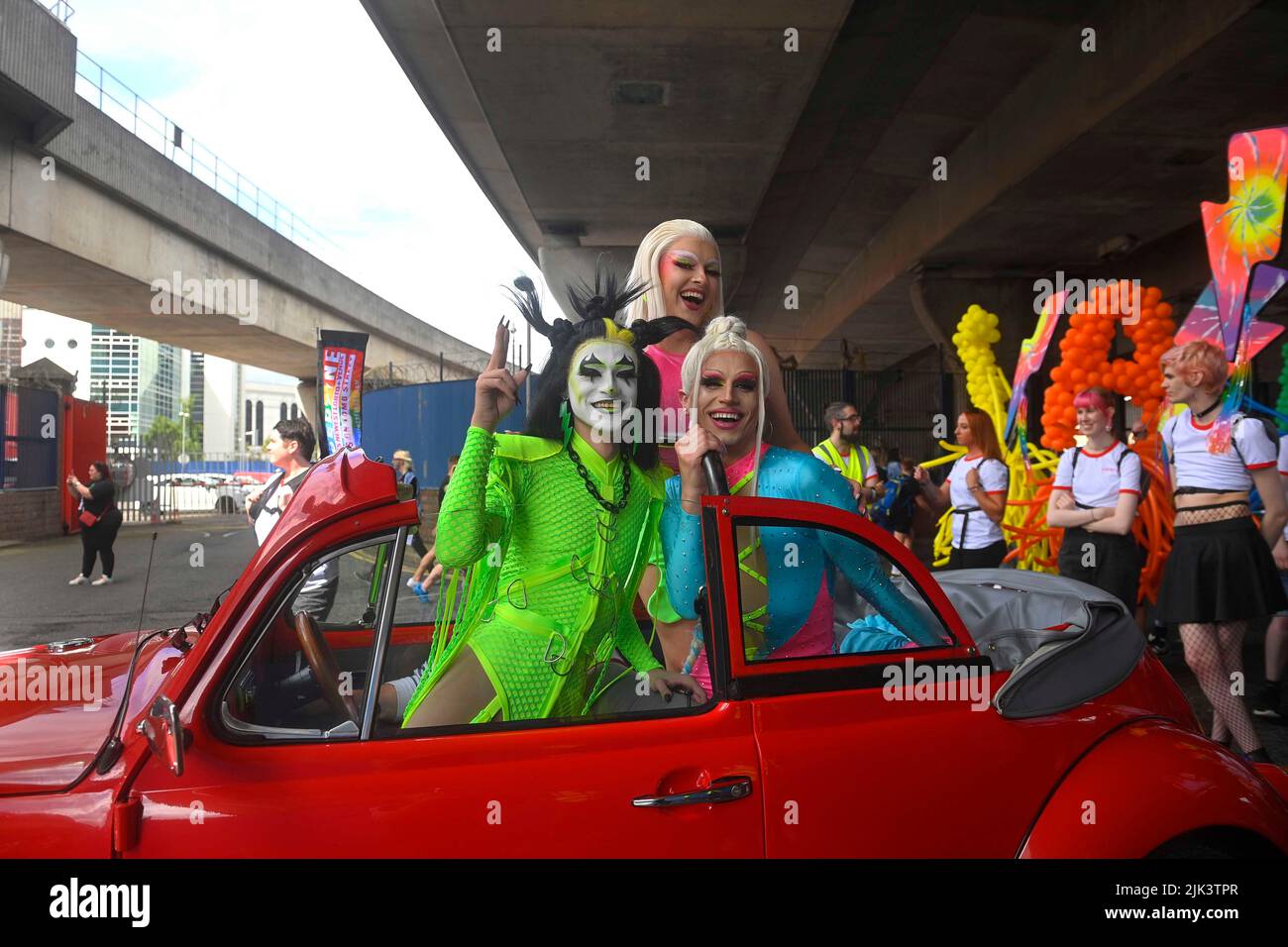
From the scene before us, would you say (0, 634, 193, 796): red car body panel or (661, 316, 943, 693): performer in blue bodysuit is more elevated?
(661, 316, 943, 693): performer in blue bodysuit

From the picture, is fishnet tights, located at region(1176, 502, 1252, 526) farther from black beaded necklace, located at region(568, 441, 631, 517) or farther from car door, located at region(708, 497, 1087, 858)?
black beaded necklace, located at region(568, 441, 631, 517)

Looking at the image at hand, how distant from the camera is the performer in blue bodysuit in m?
2.13

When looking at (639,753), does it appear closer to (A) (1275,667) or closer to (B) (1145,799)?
(B) (1145,799)

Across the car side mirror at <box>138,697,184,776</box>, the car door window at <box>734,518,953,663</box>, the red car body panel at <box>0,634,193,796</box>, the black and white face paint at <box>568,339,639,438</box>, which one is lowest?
the red car body panel at <box>0,634,193,796</box>

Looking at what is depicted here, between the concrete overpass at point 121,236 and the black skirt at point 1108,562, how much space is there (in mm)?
12715


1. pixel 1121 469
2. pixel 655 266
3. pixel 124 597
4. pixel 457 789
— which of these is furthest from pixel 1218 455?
pixel 124 597

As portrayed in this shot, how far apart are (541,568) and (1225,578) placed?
3284 mm

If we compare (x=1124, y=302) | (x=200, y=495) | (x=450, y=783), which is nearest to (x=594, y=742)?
(x=450, y=783)

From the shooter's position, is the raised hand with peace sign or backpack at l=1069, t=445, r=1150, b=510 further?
backpack at l=1069, t=445, r=1150, b=510

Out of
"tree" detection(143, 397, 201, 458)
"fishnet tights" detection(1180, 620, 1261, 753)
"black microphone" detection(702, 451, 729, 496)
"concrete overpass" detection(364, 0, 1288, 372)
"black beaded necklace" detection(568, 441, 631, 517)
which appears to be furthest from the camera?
"tree" detection(143, 397, 201, 458)

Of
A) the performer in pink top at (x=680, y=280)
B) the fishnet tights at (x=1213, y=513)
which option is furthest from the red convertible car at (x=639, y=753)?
the fishnet tights at (x=1213, y=513)

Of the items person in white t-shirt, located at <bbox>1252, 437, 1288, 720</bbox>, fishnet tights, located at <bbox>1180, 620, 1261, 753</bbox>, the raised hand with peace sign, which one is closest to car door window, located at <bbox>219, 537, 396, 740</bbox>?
the raised hand with peace sign

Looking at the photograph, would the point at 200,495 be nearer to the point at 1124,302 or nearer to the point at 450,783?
the point at 1124,302

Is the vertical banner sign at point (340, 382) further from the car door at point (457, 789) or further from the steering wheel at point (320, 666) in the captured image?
the car door at point (457, 789)
